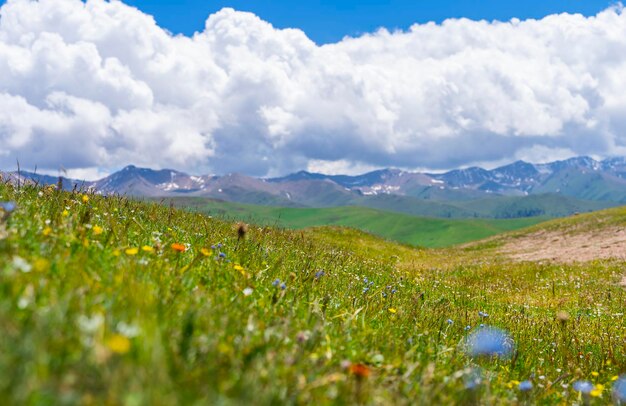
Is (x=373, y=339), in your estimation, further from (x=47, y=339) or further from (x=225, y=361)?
(x=47, y=339)

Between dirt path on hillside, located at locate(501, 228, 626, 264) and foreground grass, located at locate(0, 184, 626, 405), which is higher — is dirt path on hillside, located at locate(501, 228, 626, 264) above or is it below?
below

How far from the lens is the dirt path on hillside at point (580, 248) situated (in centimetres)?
2934

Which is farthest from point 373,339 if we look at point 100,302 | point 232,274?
point 100,302

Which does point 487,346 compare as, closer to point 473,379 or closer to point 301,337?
point 473,379

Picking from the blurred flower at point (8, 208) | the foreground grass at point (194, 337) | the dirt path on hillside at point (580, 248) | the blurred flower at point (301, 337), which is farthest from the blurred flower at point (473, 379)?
the dirt path on hillside at point (580, 248)

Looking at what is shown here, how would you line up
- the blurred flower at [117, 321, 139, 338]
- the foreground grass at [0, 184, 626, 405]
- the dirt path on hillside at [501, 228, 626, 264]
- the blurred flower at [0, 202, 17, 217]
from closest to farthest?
1. the foreground grass at [0, 184, 626, 405]
2. the blurred flower at [117, 321, 139, 338]
3. the blurred flower at [0, 202, 17, 217]
4. the dirt path on hillside at [501, 228, 626, 264]

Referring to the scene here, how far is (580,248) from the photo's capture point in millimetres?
35156

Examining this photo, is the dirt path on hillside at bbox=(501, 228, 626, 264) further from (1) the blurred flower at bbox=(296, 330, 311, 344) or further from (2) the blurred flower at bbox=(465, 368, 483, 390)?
(1) the blurred flower at bbox=(296, 330, 311, 344)

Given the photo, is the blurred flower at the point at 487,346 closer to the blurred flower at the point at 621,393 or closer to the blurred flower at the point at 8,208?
the blurred flower at the point at 621,393

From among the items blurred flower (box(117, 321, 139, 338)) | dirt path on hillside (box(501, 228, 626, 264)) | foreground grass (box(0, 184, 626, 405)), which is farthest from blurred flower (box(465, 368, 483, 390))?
dirt path on hillside (box(501, 228, 626, 264))

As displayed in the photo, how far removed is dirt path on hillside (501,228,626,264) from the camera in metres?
29.3

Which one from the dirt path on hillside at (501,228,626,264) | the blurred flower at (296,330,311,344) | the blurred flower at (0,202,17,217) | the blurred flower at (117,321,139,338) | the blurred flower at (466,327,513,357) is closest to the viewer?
the blurred flower at (117,321,139,338)

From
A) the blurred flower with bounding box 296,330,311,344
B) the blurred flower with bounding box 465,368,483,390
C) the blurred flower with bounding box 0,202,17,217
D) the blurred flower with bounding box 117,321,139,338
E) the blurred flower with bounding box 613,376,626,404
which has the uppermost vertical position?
the blurred flower with bounding box 0,202,17,217

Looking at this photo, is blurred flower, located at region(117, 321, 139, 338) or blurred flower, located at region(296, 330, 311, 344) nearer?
blurred flower, located at region(117, 321, 139, 338)
